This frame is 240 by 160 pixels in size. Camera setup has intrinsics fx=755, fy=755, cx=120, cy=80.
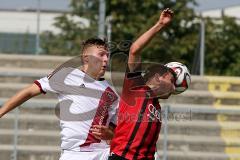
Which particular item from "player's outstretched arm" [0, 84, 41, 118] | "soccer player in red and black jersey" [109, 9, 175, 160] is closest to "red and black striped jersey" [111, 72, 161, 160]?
"soccer player in red and black jersey" [109, 9, 175, 160]

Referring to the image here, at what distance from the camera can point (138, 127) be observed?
A: 21.5ft

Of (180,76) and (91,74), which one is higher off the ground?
(91,74)

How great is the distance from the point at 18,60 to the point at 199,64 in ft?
12.0

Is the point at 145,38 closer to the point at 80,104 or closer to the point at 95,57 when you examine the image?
the point at 95,57

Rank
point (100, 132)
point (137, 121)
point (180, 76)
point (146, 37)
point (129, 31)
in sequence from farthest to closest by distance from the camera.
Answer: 1. point (129, 31)
2. point (180, 76)
3. point (137, 121)
4. point (146, 37)
5. point (100, 132)

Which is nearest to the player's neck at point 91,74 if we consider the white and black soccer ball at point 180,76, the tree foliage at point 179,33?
the white and black soccer ball at point 180,76

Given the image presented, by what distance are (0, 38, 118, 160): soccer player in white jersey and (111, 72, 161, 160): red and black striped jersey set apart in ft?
1.54

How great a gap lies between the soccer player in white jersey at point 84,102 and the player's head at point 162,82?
679mm

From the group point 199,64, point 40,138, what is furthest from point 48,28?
point 40,138

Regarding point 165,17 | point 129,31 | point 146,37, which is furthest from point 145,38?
point 129,31

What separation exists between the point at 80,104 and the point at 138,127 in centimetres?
82

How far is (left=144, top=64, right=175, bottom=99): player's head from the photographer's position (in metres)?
6.69

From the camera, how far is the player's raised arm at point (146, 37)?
5887 mm

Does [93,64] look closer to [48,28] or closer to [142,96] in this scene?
[142,96]
